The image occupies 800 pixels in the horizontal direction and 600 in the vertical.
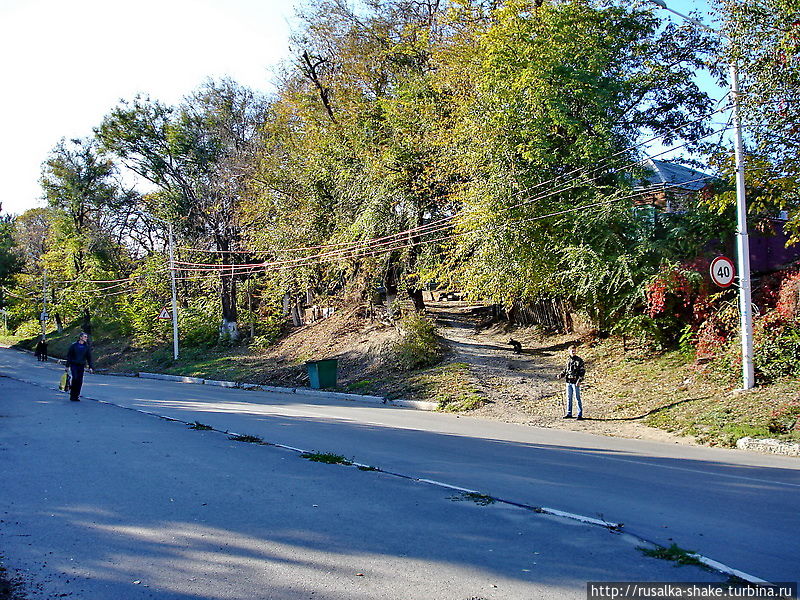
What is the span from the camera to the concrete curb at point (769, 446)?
11.0 m

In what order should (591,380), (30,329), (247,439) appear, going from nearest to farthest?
(247,439) < (591,380) < (30,329)

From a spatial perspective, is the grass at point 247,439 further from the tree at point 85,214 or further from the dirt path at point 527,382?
the tree at point 85,214

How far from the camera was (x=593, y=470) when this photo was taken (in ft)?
29.9

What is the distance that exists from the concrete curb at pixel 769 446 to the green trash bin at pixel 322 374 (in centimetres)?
1421

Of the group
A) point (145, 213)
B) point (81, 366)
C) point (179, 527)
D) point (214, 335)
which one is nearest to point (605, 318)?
point (81, 366)

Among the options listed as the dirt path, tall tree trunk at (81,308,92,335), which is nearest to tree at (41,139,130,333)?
tall tree trunk at (81,308,92,335)

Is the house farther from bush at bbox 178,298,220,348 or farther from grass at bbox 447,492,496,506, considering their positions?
bush at bbox 178,298,220,348

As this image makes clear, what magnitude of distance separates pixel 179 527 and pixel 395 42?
2438 cm

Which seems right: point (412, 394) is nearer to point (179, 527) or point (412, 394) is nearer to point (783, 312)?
point (783, 312)

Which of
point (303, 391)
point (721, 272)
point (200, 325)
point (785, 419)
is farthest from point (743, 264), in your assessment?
point (200, 325)

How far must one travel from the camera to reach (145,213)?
161ft

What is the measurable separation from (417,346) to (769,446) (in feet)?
41.0

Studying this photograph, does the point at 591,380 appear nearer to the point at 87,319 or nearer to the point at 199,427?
the point at 199,427

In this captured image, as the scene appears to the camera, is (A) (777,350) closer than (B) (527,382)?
Yes
